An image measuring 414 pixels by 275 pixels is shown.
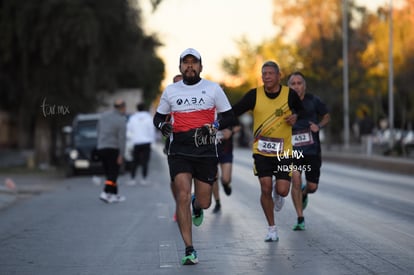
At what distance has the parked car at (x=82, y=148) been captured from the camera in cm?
2553

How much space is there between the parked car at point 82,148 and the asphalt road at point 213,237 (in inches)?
354

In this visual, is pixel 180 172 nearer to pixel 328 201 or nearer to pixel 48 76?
pixel 328 201

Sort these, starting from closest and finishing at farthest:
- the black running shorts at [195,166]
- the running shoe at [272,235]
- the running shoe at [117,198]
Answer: the black running shorts at [195,166] < the running shoe at [272,235] < the running shoe at [117,198]

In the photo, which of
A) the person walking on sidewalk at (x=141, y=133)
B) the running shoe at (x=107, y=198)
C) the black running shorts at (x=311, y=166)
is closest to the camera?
the black running shorts at (x=311, y=166)

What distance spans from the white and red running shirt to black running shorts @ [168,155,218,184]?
0.06 metres

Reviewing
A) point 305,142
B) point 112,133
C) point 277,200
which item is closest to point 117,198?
point 112,133

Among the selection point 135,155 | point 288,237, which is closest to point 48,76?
point 135,155

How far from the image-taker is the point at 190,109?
8000 mm

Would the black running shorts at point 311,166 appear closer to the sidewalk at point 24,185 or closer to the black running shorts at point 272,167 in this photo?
the black running shorts at point 272,167

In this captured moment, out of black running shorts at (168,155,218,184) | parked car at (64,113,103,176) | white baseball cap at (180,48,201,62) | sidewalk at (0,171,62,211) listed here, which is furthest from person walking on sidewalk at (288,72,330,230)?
parked car at (64,113,103,176)

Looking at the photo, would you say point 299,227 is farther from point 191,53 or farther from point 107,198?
point 107,198

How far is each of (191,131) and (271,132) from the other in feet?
5.36

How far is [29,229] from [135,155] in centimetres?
813

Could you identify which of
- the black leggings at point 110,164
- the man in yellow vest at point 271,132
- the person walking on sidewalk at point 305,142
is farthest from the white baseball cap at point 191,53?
the black leggings at point 110,164
